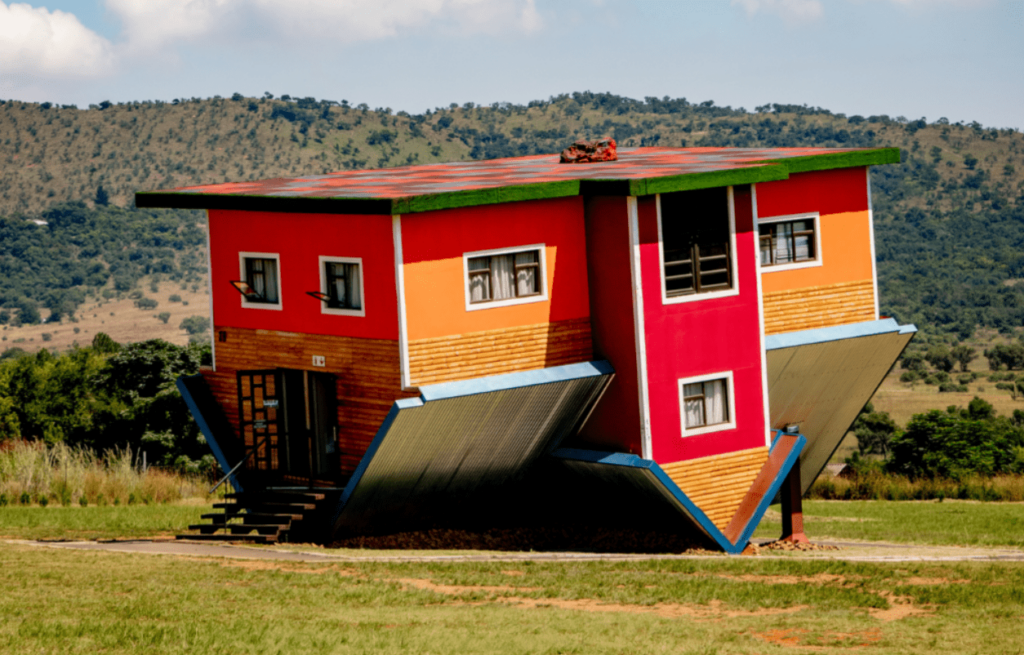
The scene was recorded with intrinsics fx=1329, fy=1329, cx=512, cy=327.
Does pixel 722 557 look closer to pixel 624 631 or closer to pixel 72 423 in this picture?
pixel 624 631

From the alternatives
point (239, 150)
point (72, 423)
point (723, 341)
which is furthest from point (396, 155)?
point (723, 341)

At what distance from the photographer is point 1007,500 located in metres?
40.8

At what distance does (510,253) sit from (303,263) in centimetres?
395

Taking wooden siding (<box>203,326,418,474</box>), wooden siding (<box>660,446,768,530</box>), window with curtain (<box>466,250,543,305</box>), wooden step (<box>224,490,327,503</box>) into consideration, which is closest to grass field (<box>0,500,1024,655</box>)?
wooden step (<box>224,490,327,503</box>)

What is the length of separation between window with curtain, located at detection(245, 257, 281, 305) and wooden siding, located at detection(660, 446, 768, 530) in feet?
27.0

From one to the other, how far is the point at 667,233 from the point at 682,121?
6818 inches

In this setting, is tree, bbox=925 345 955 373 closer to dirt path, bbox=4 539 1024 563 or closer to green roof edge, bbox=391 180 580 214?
dirt path, bbox=4 539 1024 563

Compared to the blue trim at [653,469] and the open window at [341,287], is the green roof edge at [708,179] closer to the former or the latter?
the blue trim at [653,469]

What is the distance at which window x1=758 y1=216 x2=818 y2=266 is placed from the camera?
2744 centimetres

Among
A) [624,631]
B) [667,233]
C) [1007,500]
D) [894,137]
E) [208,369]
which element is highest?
[894,137]

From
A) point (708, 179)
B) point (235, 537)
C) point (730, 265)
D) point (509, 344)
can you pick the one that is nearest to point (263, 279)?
point (235, 537)

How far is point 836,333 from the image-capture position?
2789cm

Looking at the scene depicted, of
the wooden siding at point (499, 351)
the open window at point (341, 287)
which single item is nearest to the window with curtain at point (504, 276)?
the wooden siding at point (499, 351)

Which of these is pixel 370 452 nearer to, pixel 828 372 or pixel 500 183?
pixel 500 183
